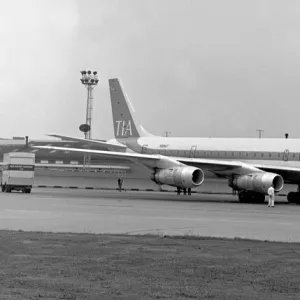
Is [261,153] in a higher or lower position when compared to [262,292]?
higher

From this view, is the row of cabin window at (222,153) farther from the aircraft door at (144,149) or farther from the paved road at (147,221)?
the paved road at (147,221)

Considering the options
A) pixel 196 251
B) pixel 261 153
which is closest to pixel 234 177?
pixel 261 153

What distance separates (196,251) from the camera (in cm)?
1388

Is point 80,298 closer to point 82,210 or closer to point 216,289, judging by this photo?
point 216,289

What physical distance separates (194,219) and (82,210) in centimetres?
510

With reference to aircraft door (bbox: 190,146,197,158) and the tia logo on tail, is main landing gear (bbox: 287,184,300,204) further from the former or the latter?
the tia logo on tail

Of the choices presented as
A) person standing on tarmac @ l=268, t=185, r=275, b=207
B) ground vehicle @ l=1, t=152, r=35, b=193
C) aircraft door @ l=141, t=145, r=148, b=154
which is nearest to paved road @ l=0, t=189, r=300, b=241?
person standing on tarmac @ l=268, t=185, r=275, b=207

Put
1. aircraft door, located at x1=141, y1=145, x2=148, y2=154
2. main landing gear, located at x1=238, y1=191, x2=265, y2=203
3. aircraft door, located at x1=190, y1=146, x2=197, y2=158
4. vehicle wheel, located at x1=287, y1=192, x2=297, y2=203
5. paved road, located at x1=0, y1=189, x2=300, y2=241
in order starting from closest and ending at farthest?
paved road, located at x1=0, y1=189, x2=300, y2=241 → main landing gear, located at x1=238, y1=191, x2=265, y2=203 → vehicle wheel, located at x1=287, y1=192, x2=297, y2=203 → aircraft door, located at x1=190, y1=146, x2=197, y2=158 → aircraft door, located at x1=141, y1=145, x2=148, y2=154

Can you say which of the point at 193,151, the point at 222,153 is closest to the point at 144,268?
the point at 222,153

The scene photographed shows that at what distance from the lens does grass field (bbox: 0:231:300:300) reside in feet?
30.9

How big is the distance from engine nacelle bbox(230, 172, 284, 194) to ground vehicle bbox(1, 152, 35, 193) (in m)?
15.5

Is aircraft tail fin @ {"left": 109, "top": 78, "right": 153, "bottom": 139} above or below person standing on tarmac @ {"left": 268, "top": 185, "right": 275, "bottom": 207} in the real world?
above

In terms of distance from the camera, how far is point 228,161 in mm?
39750

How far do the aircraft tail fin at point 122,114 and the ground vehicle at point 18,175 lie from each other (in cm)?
620
